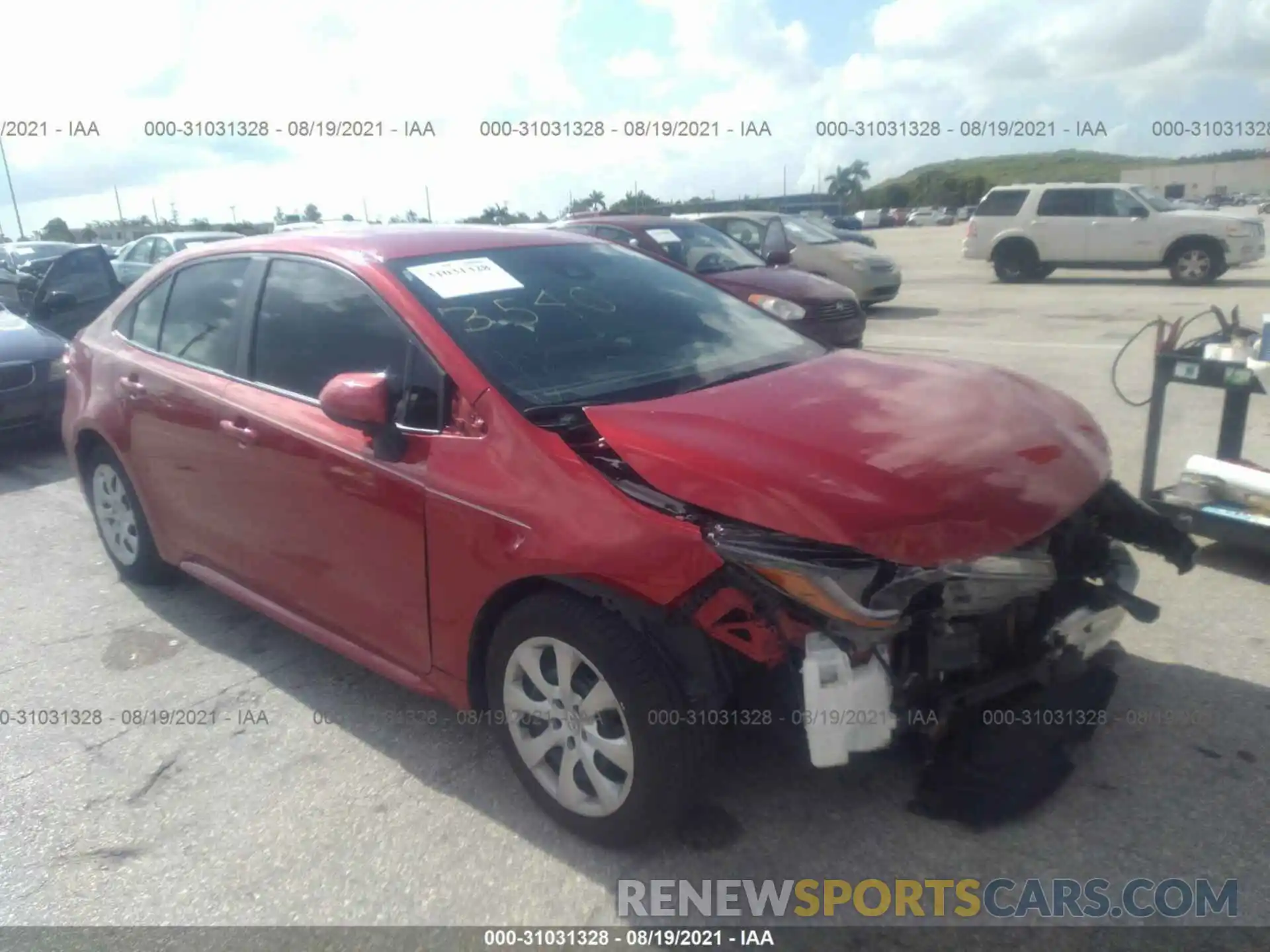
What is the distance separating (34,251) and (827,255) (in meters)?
20.1

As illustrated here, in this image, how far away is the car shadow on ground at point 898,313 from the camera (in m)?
14.5

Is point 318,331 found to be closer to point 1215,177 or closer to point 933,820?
point 933,820

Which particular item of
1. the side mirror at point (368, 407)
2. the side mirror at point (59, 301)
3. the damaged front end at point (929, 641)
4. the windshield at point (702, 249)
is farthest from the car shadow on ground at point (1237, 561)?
the side mirror at point (59, 301)

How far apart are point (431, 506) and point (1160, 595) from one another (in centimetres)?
313

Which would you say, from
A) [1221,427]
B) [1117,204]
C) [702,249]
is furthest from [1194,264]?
[1221,427]

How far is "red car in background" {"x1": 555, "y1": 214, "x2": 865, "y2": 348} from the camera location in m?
9.72

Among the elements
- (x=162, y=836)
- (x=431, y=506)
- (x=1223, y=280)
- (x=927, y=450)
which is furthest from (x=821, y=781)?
(x=1223, y=280)

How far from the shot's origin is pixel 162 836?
3043 mm

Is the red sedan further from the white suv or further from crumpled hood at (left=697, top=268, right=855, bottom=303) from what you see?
the white suv

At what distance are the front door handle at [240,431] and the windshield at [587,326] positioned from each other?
0.84 meters

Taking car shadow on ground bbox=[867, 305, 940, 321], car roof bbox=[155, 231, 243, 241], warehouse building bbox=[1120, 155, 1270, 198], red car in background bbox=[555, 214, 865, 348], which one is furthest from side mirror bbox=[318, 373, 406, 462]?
warehouse building bbox=[1120, 155, 1270, 198]

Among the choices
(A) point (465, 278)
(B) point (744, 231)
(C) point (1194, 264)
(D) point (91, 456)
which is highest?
(A) point (465, 278)

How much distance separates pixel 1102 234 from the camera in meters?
18.0

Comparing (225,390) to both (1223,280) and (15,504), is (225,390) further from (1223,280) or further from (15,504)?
(1223,280)
